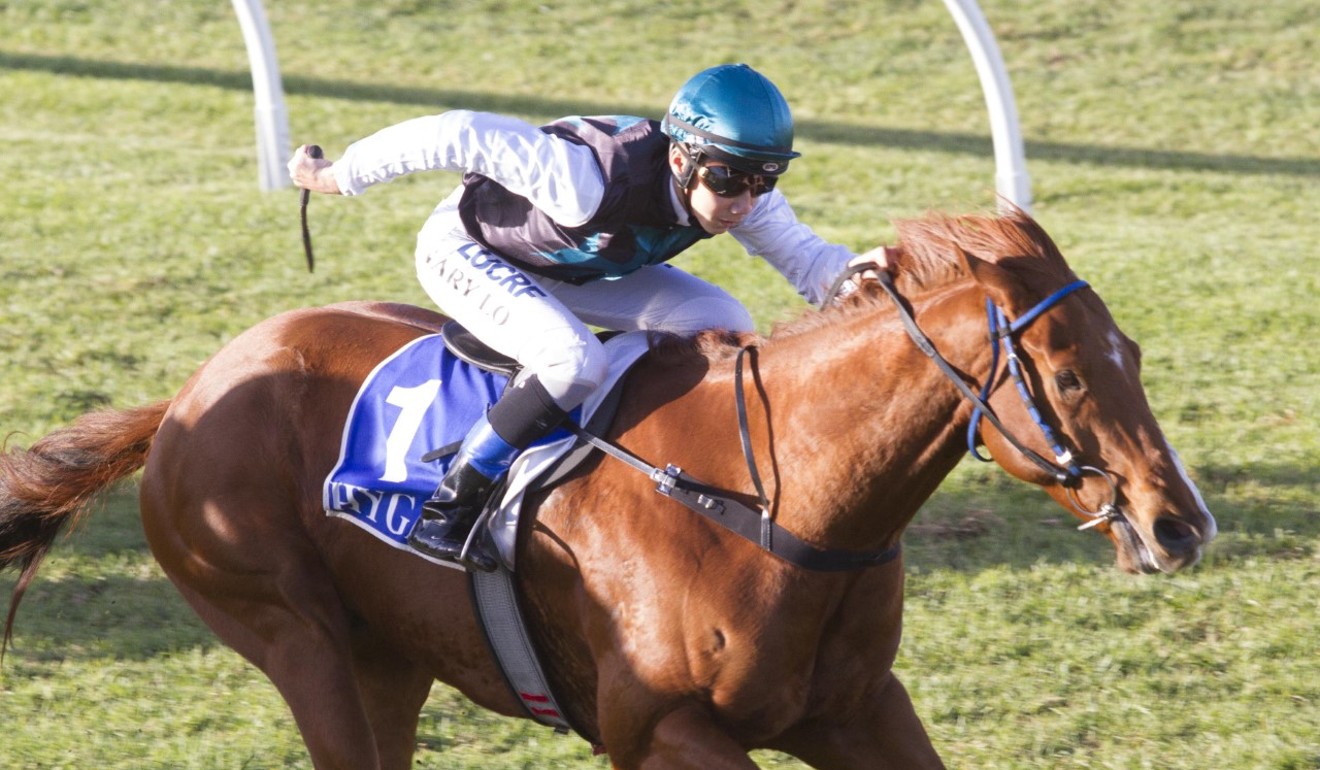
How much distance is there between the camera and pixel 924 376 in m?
3.30

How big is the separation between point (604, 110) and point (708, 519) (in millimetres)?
10893

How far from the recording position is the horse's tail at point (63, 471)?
468 cm

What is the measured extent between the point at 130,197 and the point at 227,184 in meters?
0.76

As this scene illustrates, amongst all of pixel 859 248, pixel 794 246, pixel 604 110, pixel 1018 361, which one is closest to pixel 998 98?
pixel 859 248

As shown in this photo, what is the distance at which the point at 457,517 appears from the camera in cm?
380

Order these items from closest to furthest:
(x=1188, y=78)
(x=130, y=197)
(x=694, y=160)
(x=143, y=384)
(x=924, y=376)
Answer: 1. (x=924, y=376)
2. (x=694, y=160)
3. (x=143, y=384)
4. (x=130, y=197)
5. (x=1188, y=78)

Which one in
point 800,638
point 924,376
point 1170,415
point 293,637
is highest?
point 924,376

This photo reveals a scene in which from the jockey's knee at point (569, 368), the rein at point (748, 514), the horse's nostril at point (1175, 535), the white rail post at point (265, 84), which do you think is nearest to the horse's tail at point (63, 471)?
the jockey's knee at point (569, 368)

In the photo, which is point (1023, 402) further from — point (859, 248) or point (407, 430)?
point (859, 248)

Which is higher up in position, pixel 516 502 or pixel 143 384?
pixel 516 502

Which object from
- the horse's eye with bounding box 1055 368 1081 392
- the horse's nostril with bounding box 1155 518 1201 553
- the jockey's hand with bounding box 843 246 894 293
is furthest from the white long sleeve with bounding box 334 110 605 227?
the horse's nostril with bounding box 1155 518 1201 553

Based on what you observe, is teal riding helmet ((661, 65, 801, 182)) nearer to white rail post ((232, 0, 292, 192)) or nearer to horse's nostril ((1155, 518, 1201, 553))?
horse's nostril ((1155, 518, 1201, 553))

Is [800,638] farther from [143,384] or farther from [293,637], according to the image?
[143,384]

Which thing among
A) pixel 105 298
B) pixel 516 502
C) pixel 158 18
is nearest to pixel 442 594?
pixel 516 502
